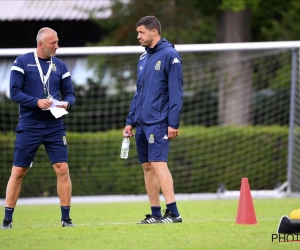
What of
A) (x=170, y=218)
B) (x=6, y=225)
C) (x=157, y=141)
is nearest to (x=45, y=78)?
(x=157, y=141)

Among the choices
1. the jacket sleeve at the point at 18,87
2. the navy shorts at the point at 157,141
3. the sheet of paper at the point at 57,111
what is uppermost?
the jacket sleeve at the point at 18,87

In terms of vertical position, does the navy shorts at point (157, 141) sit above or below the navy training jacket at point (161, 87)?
below

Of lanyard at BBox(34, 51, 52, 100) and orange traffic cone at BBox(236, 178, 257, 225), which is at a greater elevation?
lanyard at BBox(34, 51, 52, 100)

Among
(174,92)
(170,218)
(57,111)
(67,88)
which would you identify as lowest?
(170,218)

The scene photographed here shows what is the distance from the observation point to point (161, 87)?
9.07 meters

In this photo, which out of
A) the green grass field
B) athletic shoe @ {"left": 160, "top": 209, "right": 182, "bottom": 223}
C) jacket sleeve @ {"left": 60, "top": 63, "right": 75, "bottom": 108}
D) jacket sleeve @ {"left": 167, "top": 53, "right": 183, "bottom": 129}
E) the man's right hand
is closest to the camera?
the green grass field

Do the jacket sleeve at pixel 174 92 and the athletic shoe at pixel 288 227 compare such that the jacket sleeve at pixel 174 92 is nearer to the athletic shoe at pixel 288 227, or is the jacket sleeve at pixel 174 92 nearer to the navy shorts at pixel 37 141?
the navy shorts at pixel 37 141

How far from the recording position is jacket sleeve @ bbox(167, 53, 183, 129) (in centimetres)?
891

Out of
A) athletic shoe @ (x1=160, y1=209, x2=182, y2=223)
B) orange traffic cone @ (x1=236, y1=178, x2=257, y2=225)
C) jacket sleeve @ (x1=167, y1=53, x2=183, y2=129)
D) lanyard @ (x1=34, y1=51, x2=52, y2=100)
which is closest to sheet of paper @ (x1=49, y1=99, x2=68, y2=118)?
lanyard @ (x1=34, y1=51, x2=52, y2=100)

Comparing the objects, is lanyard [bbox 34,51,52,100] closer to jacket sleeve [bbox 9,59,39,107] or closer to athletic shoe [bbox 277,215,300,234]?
jacket sleeve [bbox 9,59,39,107]

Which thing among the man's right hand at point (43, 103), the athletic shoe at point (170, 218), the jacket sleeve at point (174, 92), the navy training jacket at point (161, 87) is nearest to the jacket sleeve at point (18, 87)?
the man's right hand at point (43, 103)

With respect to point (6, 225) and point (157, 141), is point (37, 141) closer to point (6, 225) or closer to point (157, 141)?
point (6, 225)

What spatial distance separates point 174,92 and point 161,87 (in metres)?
0.21

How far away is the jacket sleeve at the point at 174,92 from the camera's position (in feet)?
29.2
